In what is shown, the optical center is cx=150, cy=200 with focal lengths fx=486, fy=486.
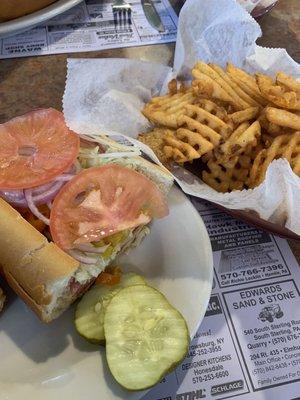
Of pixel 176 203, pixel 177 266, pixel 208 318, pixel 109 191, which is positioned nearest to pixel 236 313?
pixel 208 318

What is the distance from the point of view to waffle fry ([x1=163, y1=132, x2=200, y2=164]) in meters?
1.22

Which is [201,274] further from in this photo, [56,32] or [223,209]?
[56,32]

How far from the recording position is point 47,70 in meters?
1.73

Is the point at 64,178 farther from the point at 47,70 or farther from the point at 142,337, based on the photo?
the point at 47,70

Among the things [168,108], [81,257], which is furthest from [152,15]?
[81,257]

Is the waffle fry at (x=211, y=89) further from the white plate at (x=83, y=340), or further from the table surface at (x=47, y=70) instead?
the table surface at (x=47, y=70)

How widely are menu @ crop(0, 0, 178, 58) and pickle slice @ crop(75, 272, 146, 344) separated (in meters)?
1.04

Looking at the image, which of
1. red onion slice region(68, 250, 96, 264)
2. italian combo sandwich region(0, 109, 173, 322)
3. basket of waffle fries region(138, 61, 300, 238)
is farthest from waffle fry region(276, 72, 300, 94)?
red onion slice region(68, 250, 96, 264)

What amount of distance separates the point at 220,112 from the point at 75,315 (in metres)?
0.64

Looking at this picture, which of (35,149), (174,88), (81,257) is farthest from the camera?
(174,88)

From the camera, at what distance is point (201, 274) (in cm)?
112

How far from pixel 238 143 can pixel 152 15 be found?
983 mm

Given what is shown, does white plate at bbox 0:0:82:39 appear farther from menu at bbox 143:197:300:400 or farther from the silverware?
menu at bbox 143:197:300:400

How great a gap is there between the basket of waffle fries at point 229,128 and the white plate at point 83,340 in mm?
123
